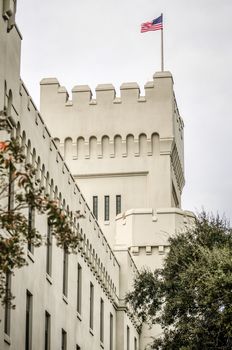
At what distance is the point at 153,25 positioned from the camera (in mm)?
68938

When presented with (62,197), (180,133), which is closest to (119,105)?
(180,133)

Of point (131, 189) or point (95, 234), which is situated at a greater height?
point (131, 189)

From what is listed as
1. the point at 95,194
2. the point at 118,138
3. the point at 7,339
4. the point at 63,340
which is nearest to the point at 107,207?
the point at 95,194

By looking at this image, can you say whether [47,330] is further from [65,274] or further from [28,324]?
[65,274]

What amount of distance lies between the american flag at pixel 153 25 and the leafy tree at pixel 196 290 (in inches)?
1160

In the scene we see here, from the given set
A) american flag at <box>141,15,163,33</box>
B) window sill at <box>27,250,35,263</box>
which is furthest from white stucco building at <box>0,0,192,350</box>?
american flag at <box>141,15,163,33</box>

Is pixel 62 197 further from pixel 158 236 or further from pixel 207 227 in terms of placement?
pixel 158 236

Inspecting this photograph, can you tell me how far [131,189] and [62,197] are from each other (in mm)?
27656

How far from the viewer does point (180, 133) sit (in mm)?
74438

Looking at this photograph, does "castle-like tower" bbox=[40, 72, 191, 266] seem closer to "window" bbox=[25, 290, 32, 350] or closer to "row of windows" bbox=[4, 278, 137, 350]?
"row of windows" bbox=[4, 278, 137, 350]

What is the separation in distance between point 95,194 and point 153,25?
10.6 meters

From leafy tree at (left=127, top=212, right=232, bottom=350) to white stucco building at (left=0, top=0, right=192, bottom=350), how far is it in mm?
3097

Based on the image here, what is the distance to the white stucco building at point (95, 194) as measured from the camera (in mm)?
32719

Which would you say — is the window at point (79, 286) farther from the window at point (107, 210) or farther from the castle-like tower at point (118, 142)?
the window at point (107, 210)
